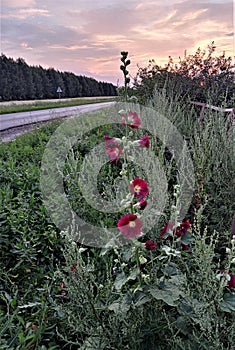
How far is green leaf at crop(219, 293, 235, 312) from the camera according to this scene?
56.0 inches

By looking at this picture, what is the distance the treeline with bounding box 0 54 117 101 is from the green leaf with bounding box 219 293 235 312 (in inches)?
1275

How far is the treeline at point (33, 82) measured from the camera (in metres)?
33.4

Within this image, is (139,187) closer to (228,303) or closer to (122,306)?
(122,306)

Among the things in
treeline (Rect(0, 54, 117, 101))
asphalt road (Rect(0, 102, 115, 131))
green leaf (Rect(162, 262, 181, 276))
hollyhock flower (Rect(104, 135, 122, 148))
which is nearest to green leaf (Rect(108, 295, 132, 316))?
green leaf (Rect(162, 262, 181, 276))

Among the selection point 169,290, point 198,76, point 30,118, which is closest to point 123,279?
point 169,290

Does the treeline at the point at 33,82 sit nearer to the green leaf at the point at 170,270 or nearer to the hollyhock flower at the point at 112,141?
the hollyhock flower at the point at 112,141

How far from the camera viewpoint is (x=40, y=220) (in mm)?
2812

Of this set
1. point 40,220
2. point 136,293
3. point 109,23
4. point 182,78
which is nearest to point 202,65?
point 182,78

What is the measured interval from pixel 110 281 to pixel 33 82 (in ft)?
124

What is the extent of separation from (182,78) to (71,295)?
746cm

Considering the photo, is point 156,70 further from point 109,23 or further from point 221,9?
point 109,23

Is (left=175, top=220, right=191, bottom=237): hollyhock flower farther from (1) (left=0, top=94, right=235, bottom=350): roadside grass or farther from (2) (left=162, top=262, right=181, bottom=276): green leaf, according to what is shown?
(2) (left=162, top=262, right=181, bottom=276): green leaf

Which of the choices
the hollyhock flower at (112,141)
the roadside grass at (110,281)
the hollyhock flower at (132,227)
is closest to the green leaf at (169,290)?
the roadside grass at (110,281)

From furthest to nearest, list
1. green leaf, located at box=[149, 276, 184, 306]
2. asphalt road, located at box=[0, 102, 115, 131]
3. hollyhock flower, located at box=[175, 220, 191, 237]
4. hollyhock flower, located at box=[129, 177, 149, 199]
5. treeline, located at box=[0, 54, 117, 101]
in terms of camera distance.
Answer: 1. treeline, located at box=[0, 54, 117, 101]
2. asphalt road, located at box=[0, 102, 115, 131]
3. hollyhock flower, located at box=[175, 220, 191, 237]
4. hollyhock flower, located at box=[129, 177, 149, 199]
5. green leaf, located at box=[149, 276, 184, 306]
